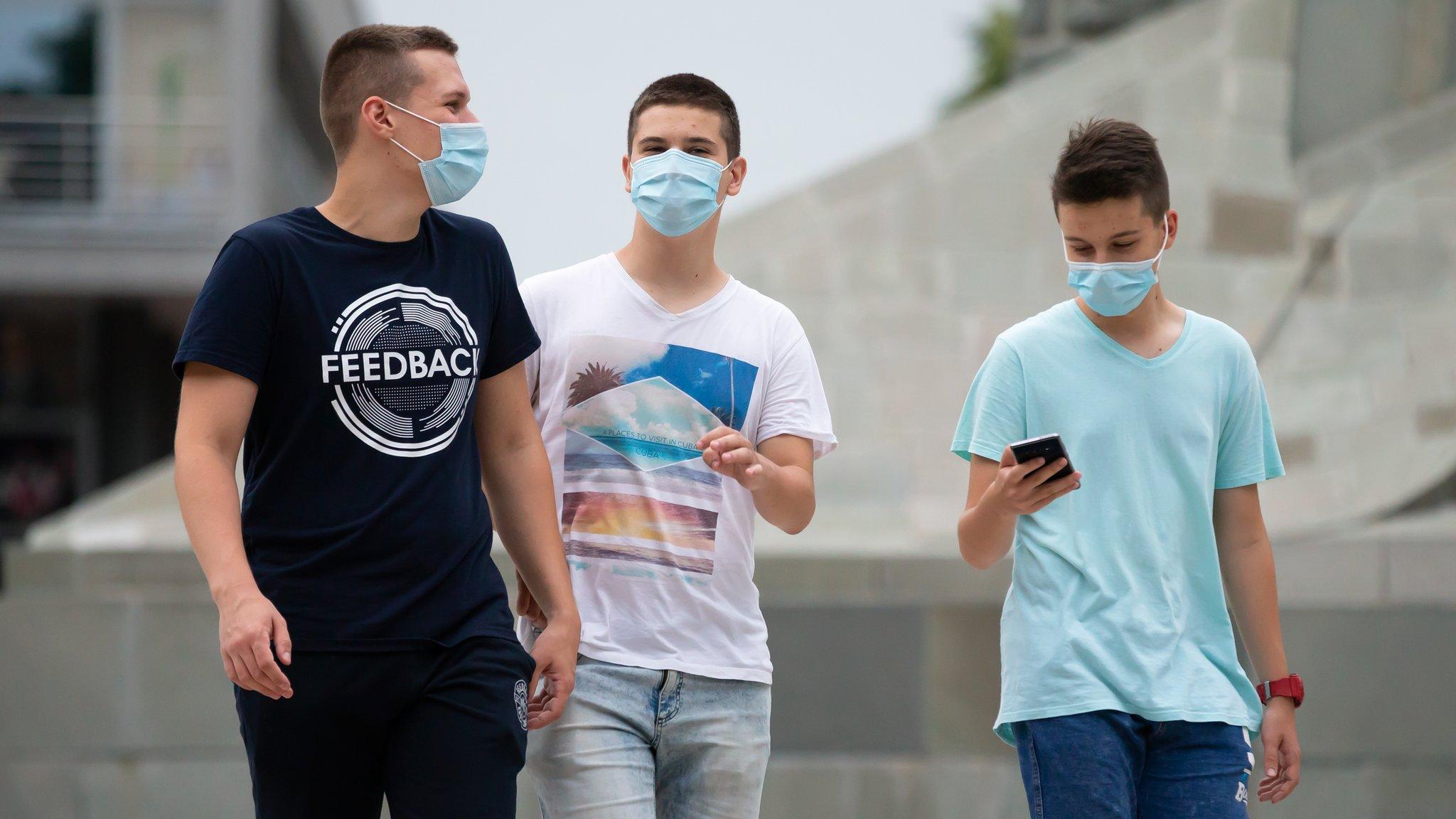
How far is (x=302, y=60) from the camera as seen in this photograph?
19.8 m

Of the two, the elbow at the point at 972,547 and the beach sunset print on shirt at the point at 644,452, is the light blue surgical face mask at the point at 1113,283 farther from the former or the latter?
the beach sunset print on shirt at the point at 644,452

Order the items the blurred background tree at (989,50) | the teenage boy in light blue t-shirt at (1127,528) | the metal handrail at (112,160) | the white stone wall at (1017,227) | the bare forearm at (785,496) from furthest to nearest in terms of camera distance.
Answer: the blurred background tree at (989,50)
the metal handrail at (112,160)
the white stone wall at (1017,227)
the bare forearm at (785,496)
the teenage boy in light blue t-shirt at (1127,528)

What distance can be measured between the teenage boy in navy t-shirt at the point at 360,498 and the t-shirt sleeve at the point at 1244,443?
141 cm

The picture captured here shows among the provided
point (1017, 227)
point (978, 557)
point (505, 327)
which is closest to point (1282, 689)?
point (978, 557)

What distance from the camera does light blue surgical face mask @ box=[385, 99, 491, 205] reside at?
9.58ft

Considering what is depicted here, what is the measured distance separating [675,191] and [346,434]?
0.91 m

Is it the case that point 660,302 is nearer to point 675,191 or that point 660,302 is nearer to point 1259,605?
point 675,191

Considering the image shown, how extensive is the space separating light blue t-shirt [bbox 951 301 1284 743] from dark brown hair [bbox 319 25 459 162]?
4.27 feet

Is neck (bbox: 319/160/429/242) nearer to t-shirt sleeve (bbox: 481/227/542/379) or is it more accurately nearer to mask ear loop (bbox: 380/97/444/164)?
mask ear loop (bbox: 380/97/444/164)

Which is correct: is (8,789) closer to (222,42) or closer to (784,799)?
(784,799)

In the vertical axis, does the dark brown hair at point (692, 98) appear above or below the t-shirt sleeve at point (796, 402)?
above

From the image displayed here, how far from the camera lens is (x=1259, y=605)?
304cm

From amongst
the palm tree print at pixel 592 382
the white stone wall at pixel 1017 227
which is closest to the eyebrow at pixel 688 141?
the palm tree print at pixel 592 382

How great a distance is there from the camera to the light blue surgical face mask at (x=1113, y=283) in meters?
2.95
